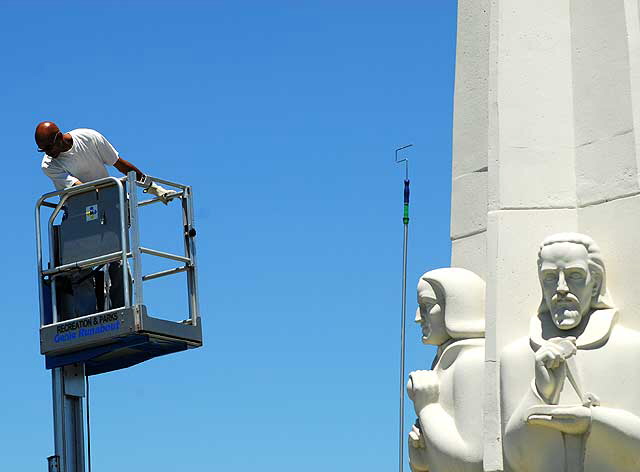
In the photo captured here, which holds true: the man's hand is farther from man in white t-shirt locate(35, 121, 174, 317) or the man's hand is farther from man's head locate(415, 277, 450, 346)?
man's head locate(415, 277, 450, 346)

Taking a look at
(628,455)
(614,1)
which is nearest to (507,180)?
(614,1)

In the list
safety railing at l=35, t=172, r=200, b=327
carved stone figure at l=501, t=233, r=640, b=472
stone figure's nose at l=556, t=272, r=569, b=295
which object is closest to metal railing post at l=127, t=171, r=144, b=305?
safety railing at l=35, t=172, r=200, b=327

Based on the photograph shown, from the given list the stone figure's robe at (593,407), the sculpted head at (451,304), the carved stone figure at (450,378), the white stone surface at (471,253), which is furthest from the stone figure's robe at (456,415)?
the white stone surface at (471,253)

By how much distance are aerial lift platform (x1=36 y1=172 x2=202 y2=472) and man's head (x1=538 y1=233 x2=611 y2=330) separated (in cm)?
537

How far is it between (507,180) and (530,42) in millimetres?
1140

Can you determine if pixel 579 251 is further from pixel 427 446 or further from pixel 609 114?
pixel 427 446

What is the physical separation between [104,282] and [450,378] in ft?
16.7

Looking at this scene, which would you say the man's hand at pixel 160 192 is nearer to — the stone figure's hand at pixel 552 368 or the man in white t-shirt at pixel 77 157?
the man in white t-shirt at pixel 77 157

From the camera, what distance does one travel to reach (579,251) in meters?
11.7

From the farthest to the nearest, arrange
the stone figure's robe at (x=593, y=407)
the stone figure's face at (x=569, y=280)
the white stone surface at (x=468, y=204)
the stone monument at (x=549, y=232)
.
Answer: the white stone surface at (x=468, y=204)
the stone figure's face at (x=569, y=280)
the stone monument at (x=549, y=232)
the stone figure's robe at (x=593, y=407)

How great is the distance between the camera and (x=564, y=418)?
11328 millimetres

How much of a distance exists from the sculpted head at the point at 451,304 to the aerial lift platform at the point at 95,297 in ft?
13.4

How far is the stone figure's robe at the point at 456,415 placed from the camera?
1227cm

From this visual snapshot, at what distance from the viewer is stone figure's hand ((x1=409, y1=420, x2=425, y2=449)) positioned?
1269 cm
